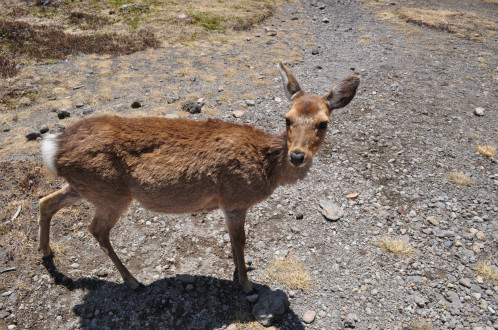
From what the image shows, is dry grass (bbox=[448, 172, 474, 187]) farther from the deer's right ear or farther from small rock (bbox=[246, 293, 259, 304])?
small rock (bbox=[246, 293, 259, 304])

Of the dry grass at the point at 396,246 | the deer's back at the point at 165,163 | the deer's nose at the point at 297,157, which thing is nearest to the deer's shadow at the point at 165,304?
the deer's back at the point at 165,163

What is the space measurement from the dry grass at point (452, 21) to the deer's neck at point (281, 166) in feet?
72.5

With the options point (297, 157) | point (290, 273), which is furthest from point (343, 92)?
point (290, 273)

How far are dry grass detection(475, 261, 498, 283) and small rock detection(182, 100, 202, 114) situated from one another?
961 cm

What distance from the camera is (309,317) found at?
19.4 feet

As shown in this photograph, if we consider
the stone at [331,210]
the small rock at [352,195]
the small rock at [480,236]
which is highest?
the stone at [331,210]

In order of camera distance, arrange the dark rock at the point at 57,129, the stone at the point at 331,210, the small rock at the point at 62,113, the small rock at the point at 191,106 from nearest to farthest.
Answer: the stone at the point at 331,210 < the dark rock at the point at 57,129 < the small rock at the point at 62,113 < the small rock at the point at 191,106

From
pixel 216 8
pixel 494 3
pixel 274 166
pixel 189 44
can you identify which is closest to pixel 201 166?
pixel 274 166

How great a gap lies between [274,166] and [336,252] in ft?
9.02

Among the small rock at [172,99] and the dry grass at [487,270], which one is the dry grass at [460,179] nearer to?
the dry grass at [487,270]

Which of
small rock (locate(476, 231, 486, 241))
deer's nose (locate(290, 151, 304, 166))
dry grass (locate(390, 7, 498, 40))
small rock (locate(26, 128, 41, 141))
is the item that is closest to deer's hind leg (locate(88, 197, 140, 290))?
deer's nose (locate(290, 151, 304, 166))

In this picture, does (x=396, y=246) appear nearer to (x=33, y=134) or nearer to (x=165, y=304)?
(x=165, y=304)

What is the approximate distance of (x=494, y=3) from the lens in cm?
3108

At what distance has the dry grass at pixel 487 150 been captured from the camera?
988 cm
